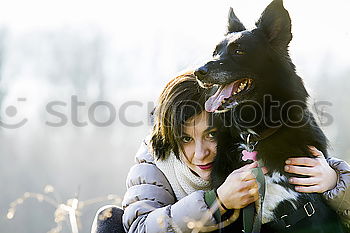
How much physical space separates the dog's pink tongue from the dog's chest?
44 cm

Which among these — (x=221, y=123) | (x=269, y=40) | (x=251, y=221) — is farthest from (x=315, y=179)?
(x=269, y=40)

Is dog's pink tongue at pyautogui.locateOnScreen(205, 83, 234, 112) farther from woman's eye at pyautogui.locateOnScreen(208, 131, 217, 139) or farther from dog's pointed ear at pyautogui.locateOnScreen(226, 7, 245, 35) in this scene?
dog's pointed ear at pyautogui.locateOnScreen(226, 7, 245, 35)

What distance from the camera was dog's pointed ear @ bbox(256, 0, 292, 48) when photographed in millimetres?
2701

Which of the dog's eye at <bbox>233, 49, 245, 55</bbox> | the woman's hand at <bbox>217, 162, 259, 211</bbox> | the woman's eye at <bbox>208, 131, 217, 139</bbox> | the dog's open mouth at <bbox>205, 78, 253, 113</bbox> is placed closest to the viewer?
the woman's hand at <bbox>217, 162, 259, 211</bbox>


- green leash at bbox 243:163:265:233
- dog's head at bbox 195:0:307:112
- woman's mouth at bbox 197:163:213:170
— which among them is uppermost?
dog's head at bbox 195:0:307:112

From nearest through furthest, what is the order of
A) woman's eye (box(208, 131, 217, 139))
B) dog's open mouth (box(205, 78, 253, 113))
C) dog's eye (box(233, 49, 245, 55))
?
dog's open mouth (box(205, 78, 253, 113)) → dog's eye (box(233, 49, 245, 55)) → woman's eye (box(208, 131, 217, 139))

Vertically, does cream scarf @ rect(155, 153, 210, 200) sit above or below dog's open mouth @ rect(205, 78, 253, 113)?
below

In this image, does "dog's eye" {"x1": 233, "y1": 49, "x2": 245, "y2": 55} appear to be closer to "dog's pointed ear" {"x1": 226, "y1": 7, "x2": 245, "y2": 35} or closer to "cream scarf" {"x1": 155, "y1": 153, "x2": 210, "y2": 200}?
"dog's pointed ear" {"x1": 226, "y1": 7, "x2": 245, "y2": 35}

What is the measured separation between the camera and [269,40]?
2727mm

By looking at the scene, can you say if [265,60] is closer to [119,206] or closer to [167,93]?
[167,93]

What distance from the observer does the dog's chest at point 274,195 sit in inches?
103

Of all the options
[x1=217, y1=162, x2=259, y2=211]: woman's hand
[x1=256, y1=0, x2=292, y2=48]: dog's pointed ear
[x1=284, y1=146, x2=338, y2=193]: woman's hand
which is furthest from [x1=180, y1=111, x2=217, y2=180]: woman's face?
[x1=256, y1=0, x2=292, y2=48]: dog's pointed ear

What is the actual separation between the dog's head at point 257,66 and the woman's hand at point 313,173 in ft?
1.07

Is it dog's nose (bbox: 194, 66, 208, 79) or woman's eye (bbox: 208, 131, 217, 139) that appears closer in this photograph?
dog's nose (bbox: 194, 66, 208, 79)
